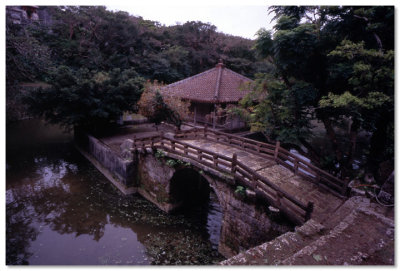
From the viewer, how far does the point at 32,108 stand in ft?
53.3

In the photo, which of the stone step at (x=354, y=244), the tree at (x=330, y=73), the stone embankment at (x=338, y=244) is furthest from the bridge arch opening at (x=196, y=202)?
the stone step at (x=354, y=244)

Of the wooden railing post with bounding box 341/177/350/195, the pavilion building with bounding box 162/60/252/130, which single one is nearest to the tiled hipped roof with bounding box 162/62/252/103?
the pavilion building with bounding box 162/60/252/130

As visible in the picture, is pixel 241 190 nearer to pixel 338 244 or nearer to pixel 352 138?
pixel 338 244

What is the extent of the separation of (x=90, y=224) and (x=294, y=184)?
943cm

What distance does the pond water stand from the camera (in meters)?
9.05

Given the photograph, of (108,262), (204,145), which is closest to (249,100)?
A: (204,145)

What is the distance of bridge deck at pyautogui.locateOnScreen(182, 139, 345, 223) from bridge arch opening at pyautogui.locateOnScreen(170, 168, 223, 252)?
8.06 feet

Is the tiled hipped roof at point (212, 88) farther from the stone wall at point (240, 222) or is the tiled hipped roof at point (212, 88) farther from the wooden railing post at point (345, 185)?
the wooden railing post at point (345, 185)

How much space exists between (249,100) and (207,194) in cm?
627

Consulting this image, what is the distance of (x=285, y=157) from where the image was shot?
9.87 meters

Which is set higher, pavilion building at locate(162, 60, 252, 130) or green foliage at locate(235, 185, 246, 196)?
pavilion building at locate(162, 60, 252, 130)

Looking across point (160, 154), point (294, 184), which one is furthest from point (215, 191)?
point (160, 154)

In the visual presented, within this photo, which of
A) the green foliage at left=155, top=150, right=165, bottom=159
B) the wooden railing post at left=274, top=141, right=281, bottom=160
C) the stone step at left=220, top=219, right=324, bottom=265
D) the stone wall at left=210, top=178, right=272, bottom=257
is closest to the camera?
the stone step at left=220, top=219, right=324, bottom=265

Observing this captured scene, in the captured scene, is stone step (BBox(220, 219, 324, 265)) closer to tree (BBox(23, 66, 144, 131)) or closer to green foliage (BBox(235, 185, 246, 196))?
green foliage (BBox(235, 185, 246, 196))
